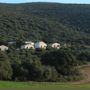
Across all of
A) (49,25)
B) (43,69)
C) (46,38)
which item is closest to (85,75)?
(43,69)

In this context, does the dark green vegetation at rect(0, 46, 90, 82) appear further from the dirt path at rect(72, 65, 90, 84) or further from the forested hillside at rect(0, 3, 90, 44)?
the forested hillside at rect(0, 3, 90, 44)

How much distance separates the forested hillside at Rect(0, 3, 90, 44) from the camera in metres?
74.0

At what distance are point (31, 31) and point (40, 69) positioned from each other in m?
47.5

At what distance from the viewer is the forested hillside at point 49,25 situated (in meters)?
74.0

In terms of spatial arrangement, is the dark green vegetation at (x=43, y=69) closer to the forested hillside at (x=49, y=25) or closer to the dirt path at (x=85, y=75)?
the dirt path at (x=85, y=75)

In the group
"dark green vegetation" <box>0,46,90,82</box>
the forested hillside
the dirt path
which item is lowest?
the dirt path

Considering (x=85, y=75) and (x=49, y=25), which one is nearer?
(x=85, y=75)

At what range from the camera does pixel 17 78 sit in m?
28.4

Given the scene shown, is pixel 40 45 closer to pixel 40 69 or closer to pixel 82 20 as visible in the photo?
pixel 82 20

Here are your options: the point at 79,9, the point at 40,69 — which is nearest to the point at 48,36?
the point at 79,9

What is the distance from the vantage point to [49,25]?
8188 cm

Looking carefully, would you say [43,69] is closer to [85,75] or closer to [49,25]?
[85,75]

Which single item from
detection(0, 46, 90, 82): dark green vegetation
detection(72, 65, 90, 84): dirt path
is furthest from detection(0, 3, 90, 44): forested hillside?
detection(0, 46, 90, 82): dark green vegetation

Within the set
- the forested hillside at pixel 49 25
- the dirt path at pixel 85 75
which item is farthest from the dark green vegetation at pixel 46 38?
the dirt path at pixel 85 75
